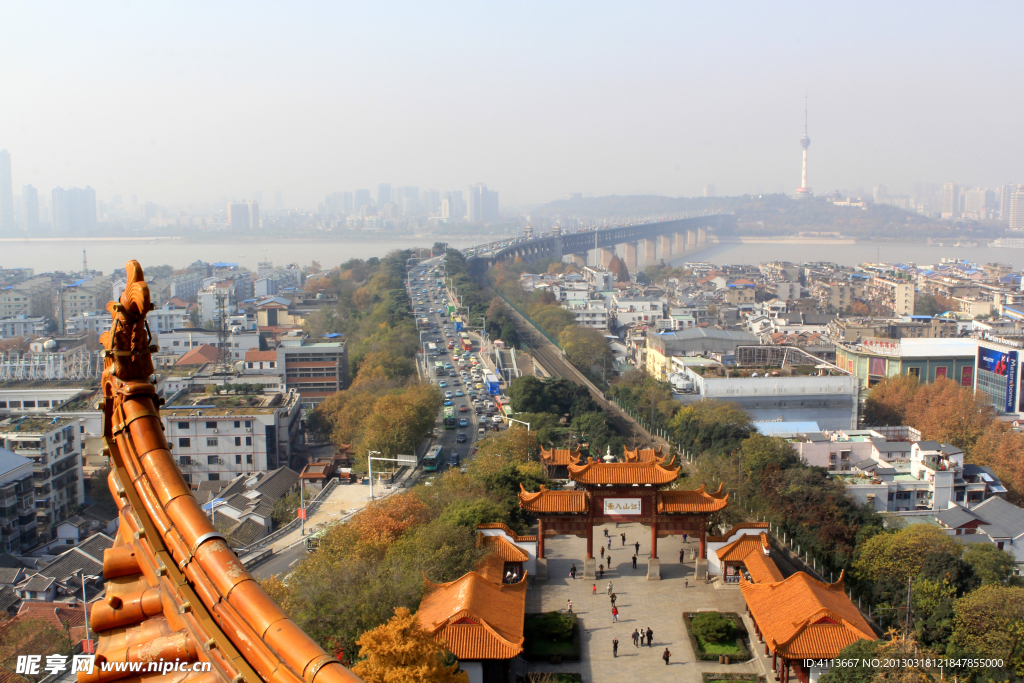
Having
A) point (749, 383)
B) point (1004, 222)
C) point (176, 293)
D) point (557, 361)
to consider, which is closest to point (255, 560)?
point (749, 383)

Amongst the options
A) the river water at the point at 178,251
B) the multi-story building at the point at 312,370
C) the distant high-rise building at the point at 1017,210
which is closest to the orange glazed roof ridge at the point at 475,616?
the multi-story building at the point at 312,370

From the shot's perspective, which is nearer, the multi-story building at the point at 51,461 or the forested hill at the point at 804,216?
the multi-story building at the point at 51,461

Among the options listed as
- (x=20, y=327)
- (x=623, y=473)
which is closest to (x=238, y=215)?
(x=20, y=327)

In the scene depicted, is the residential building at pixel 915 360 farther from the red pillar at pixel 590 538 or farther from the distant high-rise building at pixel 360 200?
the distant high-rise building at pixel 360 200

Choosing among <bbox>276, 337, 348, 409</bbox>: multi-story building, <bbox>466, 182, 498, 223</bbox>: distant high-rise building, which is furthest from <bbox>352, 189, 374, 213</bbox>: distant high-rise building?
<bbox>276, 337, 348, 409</bbox>: multi-story building

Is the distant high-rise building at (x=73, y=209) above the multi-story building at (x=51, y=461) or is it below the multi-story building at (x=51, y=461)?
above

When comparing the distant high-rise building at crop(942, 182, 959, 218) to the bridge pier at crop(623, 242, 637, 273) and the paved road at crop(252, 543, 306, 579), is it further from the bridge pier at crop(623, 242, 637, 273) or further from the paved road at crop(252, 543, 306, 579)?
the paved road at crop(252, 543, 306, 579)

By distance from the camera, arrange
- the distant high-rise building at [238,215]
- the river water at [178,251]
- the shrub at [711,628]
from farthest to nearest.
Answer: the distant high-rise building at [238,215], the river water at [178,251], the shrub at [711,628]
